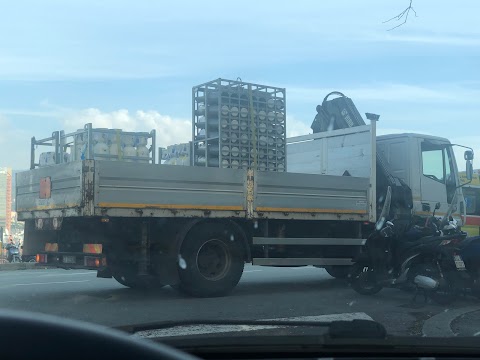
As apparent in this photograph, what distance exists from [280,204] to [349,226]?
1668mm

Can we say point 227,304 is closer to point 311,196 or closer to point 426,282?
point 311,196

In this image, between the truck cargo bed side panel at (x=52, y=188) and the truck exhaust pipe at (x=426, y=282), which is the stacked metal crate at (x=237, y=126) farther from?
the truck exhaust pipe at (x=426, y=282)

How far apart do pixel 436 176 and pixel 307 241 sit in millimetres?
3004

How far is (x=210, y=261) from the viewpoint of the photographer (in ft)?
31.6

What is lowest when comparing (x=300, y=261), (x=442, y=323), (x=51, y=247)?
(x=442, y=323)

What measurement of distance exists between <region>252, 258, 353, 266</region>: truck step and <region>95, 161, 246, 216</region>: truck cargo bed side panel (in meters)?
0.98

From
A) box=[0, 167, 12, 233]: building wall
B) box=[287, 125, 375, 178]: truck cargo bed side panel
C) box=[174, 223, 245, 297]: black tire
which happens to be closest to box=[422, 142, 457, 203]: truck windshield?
box=[287, 125, 375, 178]: truck cargo bed side panel

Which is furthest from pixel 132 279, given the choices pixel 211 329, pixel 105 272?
pixel 211 329

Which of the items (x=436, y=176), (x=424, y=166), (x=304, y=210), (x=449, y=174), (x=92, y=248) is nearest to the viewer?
(x=92, y=248)

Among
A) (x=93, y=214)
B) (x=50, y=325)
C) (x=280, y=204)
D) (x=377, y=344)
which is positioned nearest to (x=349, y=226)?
(x=280, y=204)

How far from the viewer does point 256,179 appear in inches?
390

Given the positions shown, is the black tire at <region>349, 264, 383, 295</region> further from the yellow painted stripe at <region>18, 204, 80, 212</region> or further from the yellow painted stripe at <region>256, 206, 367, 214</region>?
the yellow painted stripe at <region>18, 204, 80, 212</region>

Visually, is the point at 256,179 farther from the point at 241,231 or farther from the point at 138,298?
the point at 138,298

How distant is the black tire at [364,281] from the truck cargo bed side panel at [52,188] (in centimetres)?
451
